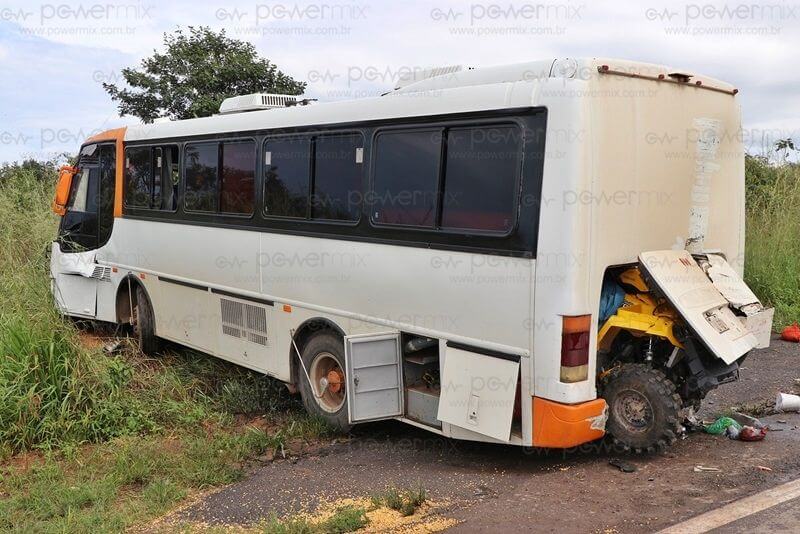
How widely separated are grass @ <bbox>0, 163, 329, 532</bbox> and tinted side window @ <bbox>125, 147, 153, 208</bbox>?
146 centimetres

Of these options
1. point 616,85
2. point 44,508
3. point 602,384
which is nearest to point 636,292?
point 602,384

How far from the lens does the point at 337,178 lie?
6289 mm

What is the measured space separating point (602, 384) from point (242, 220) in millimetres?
3932

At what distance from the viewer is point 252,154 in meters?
Answer: 7.30

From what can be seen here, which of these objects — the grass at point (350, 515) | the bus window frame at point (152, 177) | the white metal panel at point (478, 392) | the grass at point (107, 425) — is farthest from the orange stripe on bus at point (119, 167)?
the grass at point (350, 515)

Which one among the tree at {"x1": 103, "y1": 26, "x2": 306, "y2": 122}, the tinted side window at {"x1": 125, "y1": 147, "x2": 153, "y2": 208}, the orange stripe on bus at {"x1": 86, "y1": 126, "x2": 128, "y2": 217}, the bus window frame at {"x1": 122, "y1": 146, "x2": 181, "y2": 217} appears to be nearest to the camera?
the bus window frame at {"x1": 122, "y1": 146, "x2": 181, "y2": 217}

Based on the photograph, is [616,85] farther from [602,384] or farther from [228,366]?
[228,366]

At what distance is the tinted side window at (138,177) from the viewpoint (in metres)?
8.97

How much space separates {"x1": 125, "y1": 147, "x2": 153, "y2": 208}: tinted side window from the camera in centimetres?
897

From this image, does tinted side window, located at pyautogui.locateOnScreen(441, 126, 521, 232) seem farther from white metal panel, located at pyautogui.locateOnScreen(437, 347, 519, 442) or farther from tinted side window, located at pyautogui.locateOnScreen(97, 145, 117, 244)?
tinted side window, located at pyautogui.locateOnScreen(97, 145, 117, 244)

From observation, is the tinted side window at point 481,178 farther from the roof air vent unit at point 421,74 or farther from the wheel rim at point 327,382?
the wheel rim at point 327,382

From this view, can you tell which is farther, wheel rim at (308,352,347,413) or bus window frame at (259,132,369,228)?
wheel rim at (308,352,347,413)

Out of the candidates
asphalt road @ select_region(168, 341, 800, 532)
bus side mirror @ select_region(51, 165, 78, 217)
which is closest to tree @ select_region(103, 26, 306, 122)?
bus side mirror @ select_region(51, 165, 78, 217)

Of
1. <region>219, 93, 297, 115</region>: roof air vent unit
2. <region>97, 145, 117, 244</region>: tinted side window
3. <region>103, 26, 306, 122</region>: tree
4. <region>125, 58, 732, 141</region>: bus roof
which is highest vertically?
<region>103, 26, 306, 122</region>: tree
